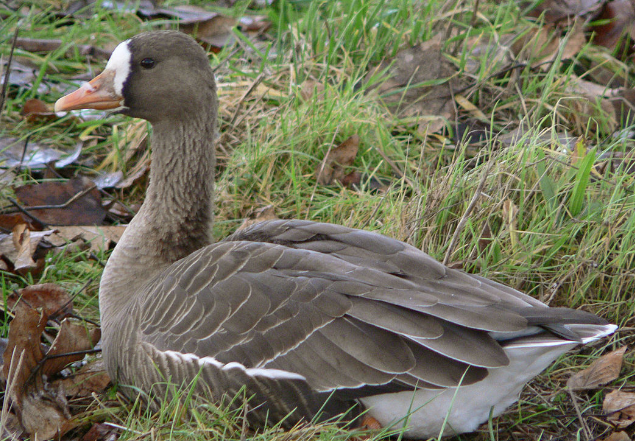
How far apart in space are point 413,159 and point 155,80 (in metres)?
1.58

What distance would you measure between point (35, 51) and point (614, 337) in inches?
162

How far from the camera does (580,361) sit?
3133 mm

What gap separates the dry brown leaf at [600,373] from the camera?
2912mm

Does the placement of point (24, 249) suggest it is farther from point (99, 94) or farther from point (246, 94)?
point (246, 94)

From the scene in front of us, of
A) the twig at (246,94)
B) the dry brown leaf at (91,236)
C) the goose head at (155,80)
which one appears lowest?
the dry brown leaf at (91,236)

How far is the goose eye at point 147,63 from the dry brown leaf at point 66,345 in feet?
3.63

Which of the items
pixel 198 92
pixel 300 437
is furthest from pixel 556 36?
pixel 300 437

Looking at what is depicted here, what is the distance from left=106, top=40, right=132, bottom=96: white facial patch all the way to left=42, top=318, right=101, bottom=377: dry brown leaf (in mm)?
1013

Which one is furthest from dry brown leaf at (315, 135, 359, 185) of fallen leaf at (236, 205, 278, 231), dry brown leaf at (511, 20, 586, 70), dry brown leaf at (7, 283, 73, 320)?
dry brown leaf at (7, 283, 73, 320)

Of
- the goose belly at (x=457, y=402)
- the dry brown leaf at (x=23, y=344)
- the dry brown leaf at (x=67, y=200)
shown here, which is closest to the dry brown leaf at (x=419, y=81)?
the dry brown leaf at (x=67, y=200)

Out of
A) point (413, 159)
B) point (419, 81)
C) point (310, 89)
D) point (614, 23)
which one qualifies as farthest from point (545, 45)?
point (310, 89)

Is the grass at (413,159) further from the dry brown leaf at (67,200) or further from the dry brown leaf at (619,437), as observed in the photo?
the dry brown leaf at (67,200)

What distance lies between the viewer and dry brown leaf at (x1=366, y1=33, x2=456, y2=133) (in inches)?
179

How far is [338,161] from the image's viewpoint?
414 cm
